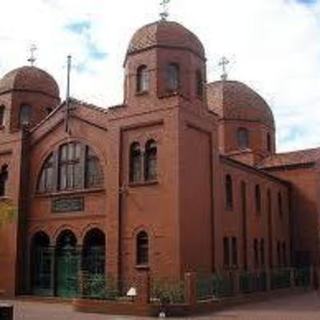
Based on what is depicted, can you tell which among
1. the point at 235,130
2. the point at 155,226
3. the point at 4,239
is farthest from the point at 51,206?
the point at 235,130

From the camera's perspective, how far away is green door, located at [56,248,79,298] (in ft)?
100

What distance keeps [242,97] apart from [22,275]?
2007 cm

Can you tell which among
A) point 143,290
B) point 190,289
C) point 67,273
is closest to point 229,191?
point 67,273

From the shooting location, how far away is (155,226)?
2738cm

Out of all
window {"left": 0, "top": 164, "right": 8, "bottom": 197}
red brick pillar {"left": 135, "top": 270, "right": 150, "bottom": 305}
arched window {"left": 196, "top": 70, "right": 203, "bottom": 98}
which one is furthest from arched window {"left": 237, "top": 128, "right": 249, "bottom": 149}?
red brick pillar {"left": 135, "top": 270, "right": 150, "bottom": 305}

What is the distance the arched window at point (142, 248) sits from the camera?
90.6 feet

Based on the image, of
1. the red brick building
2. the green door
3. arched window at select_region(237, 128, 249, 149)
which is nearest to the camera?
the red brick building

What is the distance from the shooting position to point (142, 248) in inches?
1097

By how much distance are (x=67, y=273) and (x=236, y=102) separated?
18.7 m

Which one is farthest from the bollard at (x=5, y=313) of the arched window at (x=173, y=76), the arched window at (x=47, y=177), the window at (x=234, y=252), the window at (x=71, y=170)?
the window at (x=234, y=252)

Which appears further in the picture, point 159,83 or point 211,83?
point 211,83

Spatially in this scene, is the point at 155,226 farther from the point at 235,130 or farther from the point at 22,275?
the point at 235,130

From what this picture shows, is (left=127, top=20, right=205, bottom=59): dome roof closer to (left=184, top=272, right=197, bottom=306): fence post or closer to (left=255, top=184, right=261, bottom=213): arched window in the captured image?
(left=255, top=184, right=261, bottom=213): arched window

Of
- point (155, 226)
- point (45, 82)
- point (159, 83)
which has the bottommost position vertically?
point (155, 226)
